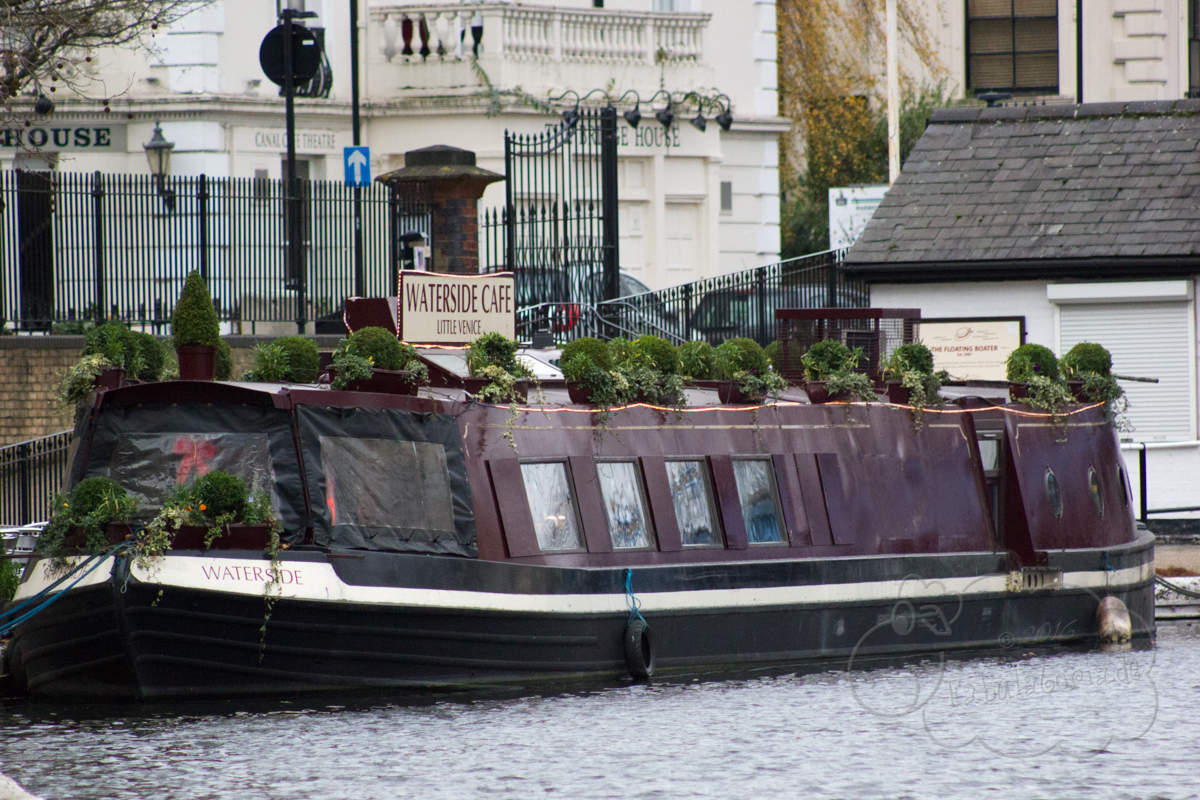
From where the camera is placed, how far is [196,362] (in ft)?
47.3

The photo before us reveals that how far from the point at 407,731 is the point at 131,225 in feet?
38.0

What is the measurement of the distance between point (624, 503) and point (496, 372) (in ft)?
5.08

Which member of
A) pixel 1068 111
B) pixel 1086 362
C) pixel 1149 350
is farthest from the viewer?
pixel 1068 111

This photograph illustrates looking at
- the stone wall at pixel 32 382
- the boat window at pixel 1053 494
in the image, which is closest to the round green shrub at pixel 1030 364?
the boat window at pixel 1053 494

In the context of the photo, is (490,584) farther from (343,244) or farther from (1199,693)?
(343,244)

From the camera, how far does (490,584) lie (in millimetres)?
14453

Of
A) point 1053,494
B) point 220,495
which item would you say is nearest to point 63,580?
point 220,495

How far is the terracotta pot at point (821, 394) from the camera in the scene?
17234mm

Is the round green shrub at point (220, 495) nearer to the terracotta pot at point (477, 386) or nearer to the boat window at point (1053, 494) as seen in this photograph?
the terracotta pot at point (477, 386)

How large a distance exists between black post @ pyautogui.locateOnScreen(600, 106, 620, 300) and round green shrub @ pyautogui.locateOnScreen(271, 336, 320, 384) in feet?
32.6

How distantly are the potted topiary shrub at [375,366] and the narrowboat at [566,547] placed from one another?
5.6 inches

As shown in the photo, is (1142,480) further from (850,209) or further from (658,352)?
(850,209)

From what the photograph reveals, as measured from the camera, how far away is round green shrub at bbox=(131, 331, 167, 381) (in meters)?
14.9

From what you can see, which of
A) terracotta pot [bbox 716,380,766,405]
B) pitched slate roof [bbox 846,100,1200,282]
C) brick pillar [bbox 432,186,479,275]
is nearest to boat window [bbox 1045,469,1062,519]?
terracotta pot [bbox 716,380,766,405]
